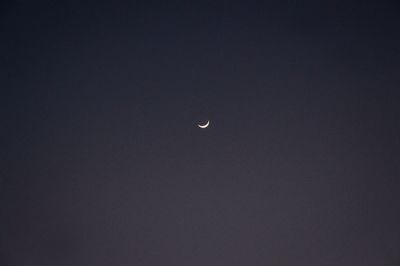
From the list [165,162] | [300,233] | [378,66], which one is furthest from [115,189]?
[378,66]

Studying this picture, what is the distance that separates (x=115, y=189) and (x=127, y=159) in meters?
0.35

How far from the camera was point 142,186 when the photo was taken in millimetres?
3688

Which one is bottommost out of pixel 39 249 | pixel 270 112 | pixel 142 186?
pixel 39 249

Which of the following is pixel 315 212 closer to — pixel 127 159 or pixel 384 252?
pixel 384 252

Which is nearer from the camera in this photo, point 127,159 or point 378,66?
point 378,66

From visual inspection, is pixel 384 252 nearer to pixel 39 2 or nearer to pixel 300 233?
pixel 300 233

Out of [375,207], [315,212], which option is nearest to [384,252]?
[375,207]

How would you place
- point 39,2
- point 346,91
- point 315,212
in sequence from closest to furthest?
1. point 39,2
2. point 346,91
3. point 315,212

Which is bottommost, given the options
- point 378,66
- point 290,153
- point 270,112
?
point 290,153

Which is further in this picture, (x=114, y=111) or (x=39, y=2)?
(x=114, y=111)

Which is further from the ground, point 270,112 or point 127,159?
point 270,112

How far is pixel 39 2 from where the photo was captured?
3.24m

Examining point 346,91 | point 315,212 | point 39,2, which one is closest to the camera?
point 39,2

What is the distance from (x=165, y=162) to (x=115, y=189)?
0.62 m
